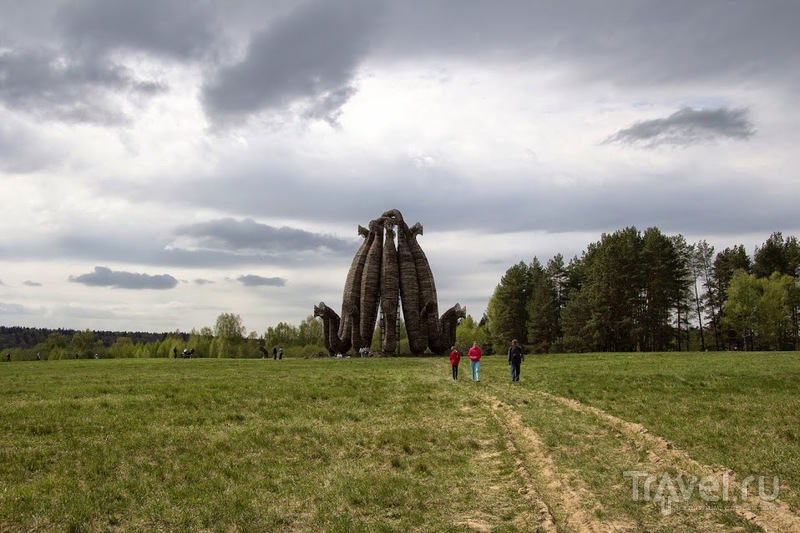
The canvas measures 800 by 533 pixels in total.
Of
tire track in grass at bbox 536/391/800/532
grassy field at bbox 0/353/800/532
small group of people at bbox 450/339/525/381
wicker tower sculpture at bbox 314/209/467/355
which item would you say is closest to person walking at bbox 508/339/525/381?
small group of people at bbox 450/339/525/381

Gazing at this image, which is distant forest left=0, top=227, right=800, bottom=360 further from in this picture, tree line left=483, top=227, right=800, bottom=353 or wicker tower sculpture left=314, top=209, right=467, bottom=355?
wicker tower sculpture left=314, top=209, right=467, bottom=355

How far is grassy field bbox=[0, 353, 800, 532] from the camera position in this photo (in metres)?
9.30

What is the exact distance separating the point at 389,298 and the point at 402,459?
1533 inches

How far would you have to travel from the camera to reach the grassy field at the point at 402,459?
930 cm

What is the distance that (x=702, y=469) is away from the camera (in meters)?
11.0

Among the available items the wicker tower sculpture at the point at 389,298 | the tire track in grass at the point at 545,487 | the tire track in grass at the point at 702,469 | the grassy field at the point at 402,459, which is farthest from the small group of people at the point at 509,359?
the wicker tower sculpture at the point at 389,298

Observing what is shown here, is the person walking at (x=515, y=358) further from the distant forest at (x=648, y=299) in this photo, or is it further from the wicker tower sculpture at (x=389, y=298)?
the distant forest at (x=648, y=299)

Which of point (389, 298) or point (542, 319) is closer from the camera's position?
point (389, 298)

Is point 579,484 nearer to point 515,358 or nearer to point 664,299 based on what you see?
point 515,358

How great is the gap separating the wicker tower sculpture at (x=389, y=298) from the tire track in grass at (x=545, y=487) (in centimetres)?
3604

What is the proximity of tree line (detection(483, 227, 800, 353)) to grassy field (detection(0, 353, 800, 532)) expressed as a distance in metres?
40.9

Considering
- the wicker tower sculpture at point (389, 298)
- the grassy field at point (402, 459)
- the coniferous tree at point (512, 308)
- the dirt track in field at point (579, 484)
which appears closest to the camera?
the dirt track in field at point (579, 484)

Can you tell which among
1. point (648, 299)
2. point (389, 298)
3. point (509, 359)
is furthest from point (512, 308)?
point (509, 359)

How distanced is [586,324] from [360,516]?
191 ft
